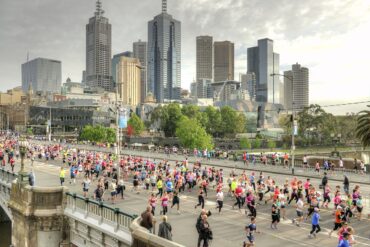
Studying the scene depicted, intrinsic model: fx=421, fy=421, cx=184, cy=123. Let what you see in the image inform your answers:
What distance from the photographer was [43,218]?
21.0 meters

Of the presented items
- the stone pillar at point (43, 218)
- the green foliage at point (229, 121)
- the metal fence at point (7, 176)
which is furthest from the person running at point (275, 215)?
the green foliage at point (229, 121)

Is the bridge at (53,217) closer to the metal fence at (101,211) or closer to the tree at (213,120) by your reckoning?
the metal fence at (101,211)

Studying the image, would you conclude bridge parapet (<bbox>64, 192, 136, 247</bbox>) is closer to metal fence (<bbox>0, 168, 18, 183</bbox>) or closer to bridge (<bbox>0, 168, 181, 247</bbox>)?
bridge (<bbox>0, 168, 181, 247</bbox>)

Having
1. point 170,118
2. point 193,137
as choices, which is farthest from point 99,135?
point 193,137

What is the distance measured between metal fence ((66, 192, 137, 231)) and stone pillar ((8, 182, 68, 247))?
2.30ft

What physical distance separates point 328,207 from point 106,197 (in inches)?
570

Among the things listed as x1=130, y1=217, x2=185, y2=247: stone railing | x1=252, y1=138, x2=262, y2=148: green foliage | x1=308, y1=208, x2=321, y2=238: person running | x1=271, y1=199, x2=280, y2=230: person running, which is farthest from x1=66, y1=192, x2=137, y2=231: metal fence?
x1=252, y1=138, x2=262, y2=148: green foliage

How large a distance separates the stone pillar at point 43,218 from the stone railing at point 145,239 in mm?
9199

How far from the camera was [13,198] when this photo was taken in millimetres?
23797

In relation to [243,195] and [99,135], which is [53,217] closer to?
[243,195]

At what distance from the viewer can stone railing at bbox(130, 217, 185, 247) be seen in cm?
1125

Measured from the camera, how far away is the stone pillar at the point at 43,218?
68.9 feet

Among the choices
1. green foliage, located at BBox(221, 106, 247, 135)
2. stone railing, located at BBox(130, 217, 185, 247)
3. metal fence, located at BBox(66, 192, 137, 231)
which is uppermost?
green foliage, located at BBox(221, 106, 247, 135)

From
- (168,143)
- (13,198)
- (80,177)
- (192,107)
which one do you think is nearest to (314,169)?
(80,177)
